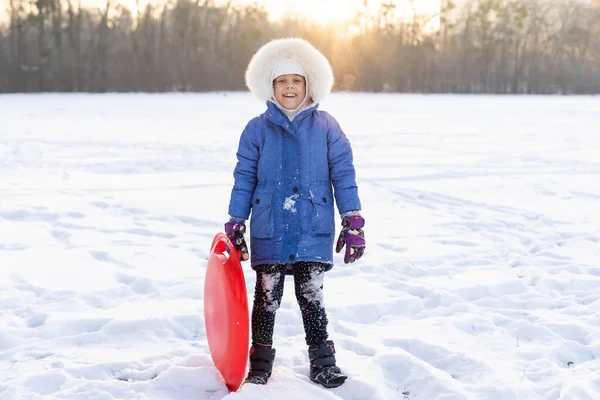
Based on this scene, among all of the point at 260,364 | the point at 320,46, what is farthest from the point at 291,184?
the point at 320,46

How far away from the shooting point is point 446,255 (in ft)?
17.4

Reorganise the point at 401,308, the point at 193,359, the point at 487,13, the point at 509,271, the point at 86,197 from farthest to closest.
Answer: the point at 487,13, the point at 86,197, the point at 509,271, the point at 401,308, the point at 193,359

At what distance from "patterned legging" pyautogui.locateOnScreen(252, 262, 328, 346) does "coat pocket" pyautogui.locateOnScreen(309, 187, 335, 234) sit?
0.56ft

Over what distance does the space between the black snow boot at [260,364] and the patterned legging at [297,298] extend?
0.04 m

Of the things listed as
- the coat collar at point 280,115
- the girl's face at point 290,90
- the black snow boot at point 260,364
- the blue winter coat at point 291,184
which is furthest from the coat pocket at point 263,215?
the black snow boot at point 260,364

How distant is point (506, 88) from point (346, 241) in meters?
49.9

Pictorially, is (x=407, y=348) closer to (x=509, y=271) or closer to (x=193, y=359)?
(x=193, y=359)

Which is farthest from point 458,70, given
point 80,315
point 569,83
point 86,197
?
point 80,315

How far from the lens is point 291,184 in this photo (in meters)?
2.87

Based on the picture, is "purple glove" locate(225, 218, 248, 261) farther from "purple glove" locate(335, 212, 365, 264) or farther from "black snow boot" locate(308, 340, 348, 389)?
"black snow boot" locate(308, 340, 348, 389)

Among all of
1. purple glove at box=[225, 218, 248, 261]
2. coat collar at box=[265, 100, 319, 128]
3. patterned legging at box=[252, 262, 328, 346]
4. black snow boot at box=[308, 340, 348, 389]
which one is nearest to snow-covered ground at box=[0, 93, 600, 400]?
black snow boot at box=[308, 340, 348, 389]

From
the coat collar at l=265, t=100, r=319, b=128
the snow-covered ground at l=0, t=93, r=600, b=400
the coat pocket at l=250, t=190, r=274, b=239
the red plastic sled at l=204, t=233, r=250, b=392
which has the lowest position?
the snow-covered ground at l=0, t=93, r=600, b=400

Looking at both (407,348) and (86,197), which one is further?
(86,197)

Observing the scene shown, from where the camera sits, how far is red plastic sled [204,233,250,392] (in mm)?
2691
